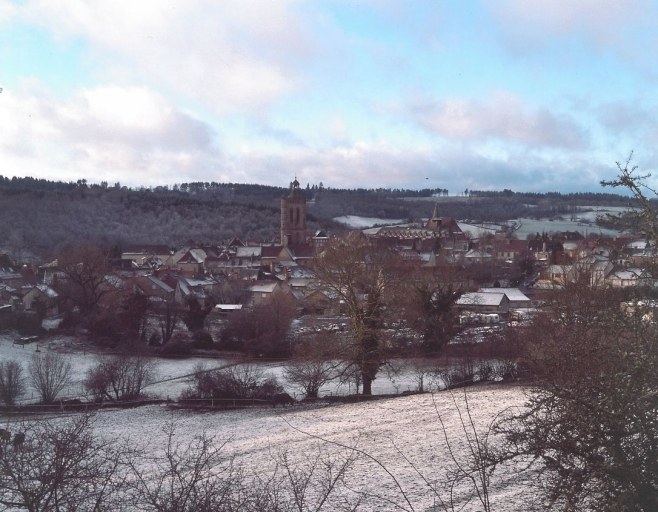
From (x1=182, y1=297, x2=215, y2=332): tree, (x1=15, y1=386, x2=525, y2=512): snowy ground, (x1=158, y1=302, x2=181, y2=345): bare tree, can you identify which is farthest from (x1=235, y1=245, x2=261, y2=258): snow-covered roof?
(x1=15, y1=386, x2=525, y2=512): snowy ground

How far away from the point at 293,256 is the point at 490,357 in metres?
50.1

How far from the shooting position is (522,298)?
135 ft

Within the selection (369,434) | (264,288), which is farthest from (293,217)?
(369,434)

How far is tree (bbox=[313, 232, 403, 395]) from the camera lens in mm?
20016

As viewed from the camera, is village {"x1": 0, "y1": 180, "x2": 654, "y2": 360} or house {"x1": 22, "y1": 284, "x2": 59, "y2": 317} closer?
Result: village {"x1": 0, "y1": 180, "x2": 654, "y2": 360}

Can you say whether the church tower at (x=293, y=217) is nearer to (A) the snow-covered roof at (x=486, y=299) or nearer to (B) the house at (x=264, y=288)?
(B) the house at (x=264, y=288)

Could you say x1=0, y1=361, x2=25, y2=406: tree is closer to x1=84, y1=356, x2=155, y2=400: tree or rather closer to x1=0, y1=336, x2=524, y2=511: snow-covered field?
x1=84, y1=356, x2=155, y2=400: tree

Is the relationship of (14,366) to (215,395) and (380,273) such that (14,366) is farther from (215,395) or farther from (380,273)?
(380,273)

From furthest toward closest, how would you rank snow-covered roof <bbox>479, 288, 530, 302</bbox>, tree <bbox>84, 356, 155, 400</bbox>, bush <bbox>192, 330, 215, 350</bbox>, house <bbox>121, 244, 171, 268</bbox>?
house <bbox>121, 244, 171, 268</bbox> → snow-covered roof <bbox>479, 288, 530, 302</bbox> → bush <bbox>192, 330, 215, 350</bbox> → tree <bbox>84, 356, 155, 400</bbox>

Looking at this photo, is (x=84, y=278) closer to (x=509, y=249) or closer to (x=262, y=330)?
(x=262, y=330)

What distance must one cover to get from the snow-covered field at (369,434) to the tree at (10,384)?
3.62 m

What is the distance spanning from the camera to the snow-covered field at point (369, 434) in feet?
32.0

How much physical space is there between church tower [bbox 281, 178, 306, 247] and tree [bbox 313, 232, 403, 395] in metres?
58.7

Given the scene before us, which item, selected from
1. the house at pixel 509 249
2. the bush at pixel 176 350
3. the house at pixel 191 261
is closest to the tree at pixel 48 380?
the bush at pixel 176 350
